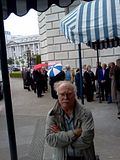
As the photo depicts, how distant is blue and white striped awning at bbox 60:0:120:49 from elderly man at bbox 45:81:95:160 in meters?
6.08

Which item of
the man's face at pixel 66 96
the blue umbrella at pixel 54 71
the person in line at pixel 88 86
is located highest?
the man's face at pixel 66 96

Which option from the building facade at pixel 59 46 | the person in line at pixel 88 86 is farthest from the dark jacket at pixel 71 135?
the building facade at pixel 59 46

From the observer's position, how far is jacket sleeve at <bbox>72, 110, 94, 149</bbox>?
3.50m

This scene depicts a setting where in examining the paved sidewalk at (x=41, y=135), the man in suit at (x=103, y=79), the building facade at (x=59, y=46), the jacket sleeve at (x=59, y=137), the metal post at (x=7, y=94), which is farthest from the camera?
the building facade at (x=59, y=46)

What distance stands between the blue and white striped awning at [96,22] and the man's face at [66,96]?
6045mm

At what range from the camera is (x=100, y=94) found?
1644 cm

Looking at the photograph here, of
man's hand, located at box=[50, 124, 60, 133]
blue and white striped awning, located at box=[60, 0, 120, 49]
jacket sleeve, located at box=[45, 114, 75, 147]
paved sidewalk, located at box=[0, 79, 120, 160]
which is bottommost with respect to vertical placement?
paved sidewalk, located at box=[0, 79, 120, 160]

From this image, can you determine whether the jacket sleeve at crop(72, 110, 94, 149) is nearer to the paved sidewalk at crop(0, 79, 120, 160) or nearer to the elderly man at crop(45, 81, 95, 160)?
the elderly man at crop(45, 81, 95, 160)

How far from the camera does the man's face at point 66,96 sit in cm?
357

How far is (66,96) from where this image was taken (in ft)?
11.7

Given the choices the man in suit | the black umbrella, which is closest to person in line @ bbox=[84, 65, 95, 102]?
the man in suit

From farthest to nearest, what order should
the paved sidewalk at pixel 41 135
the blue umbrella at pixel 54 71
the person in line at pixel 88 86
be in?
the blue umbrella at pixel 54 71
the person in line at pixel 88 86
the paved sidewalk at pixel 41 135

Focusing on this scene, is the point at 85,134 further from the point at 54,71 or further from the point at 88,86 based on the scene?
the point at 54,71

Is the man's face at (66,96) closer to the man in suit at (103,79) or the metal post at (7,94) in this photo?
the metal post at (7,94)
